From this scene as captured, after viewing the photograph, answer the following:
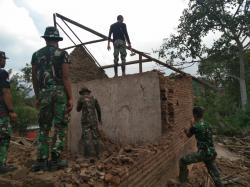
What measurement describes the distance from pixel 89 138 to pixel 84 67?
3.21m

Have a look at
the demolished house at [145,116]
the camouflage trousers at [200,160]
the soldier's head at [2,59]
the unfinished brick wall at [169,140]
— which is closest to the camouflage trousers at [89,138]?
the demolished house at [145,116]

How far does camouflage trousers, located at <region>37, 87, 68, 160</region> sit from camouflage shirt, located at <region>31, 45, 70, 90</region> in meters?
0.11

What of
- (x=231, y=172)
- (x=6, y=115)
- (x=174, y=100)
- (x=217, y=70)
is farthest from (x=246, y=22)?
(x=6, y=115)

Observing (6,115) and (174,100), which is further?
(174,100)

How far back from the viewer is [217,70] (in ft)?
69.8

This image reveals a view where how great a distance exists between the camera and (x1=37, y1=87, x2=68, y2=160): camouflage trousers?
13.5ft

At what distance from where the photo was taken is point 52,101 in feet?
13.5

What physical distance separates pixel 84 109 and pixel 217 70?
642 inches

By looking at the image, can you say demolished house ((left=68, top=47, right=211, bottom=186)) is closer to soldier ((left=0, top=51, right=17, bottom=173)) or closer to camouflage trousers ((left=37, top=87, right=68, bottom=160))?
camouflage trousers ((left=37, top=87, right=68, bottom=160))

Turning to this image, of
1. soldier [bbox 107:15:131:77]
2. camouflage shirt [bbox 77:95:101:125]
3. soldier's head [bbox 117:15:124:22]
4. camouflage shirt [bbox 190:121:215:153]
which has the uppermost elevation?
soldier's head [bbox 117:15:124:22]

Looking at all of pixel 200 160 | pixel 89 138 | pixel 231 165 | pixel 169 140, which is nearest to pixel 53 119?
pixel 89 138

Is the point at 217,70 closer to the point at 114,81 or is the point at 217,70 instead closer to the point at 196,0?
the point at 196,0

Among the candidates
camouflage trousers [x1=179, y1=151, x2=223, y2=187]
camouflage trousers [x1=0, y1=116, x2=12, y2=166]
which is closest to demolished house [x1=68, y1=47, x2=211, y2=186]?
camouflage trousers [x1=179, y1=151, x2=223, y2=187]

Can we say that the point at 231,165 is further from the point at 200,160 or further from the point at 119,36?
the point at 119,36
